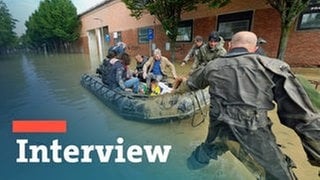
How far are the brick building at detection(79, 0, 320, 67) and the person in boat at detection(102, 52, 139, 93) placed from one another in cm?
800

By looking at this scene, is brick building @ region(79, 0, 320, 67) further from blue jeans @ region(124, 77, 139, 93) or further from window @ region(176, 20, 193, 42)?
blue jeans @ region(124, 77, 139, 93)

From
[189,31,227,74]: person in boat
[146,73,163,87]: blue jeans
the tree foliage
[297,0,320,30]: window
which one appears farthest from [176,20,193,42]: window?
the tree foliage

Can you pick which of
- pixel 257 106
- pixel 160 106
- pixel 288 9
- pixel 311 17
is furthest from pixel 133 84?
pixel 311 17

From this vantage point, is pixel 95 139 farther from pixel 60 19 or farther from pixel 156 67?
pixel 60 19

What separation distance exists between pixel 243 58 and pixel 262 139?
2.34 ft

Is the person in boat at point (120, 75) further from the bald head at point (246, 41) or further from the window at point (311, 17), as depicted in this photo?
the window at point (311, 17)

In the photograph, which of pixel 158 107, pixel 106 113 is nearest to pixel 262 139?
pixel 158 107

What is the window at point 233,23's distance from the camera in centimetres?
1189

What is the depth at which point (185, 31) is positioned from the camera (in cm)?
1593

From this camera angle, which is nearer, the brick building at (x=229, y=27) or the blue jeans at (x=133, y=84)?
→ the blue jeans at (x=133, y=84)

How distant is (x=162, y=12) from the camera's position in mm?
12820

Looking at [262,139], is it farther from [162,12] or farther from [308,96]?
[162,12]

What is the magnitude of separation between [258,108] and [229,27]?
11.7m

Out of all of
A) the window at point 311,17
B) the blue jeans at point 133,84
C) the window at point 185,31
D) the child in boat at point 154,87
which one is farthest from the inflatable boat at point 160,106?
the window at point 185,31
